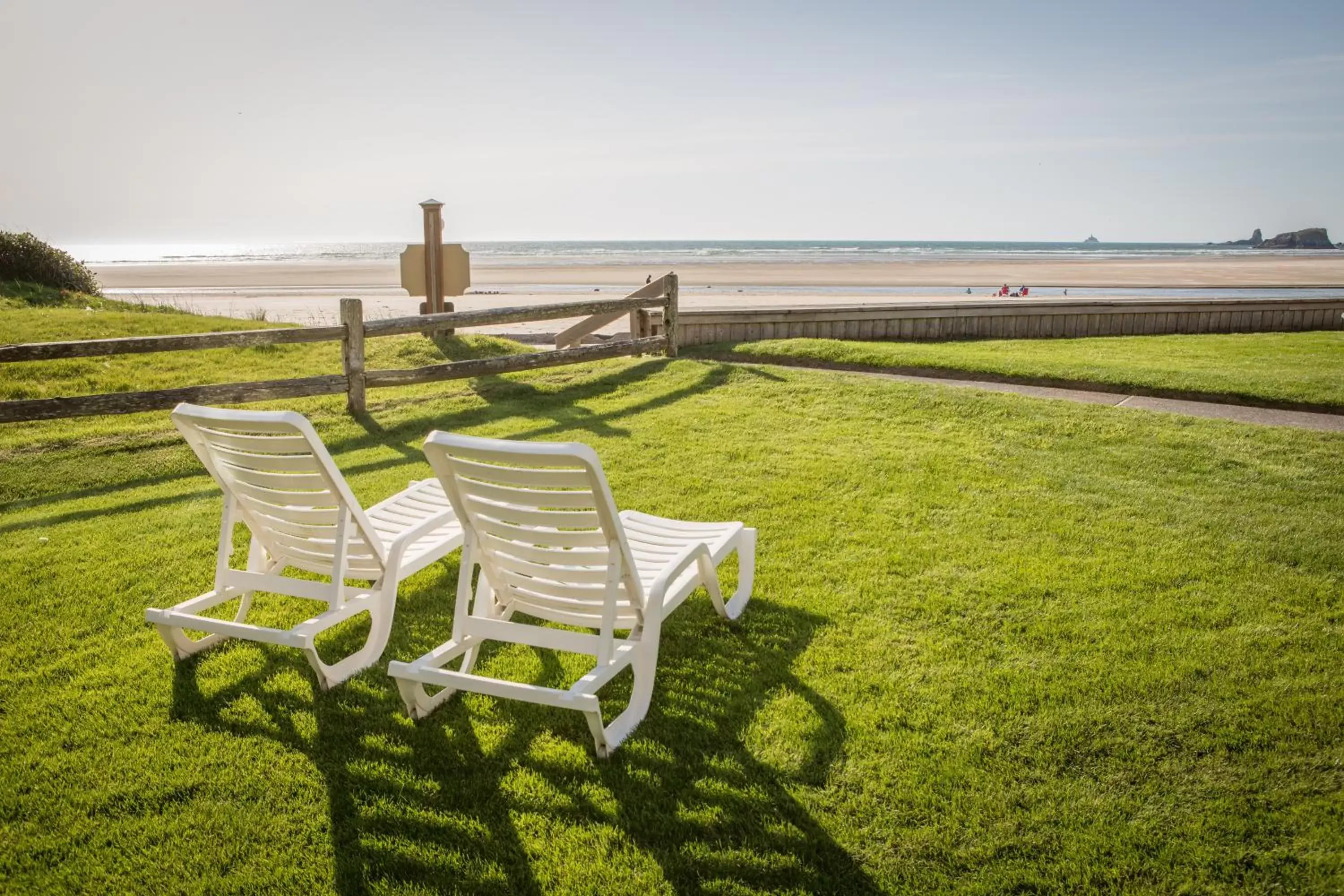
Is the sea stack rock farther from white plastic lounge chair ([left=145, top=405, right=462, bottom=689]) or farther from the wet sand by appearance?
white plastic lounge chair ([left=145, top=405, right=462, bottom=689])

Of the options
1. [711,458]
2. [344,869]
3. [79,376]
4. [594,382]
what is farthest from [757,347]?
[344,869]

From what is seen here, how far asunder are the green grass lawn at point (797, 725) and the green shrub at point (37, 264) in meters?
15.8

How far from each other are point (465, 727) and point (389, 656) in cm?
79

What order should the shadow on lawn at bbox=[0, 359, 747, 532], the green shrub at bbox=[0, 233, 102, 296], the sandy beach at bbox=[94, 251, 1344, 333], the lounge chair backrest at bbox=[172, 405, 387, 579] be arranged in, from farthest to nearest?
the sandy beach at bbox=[94, 251, 1344, 333]
the green shrub at bbox=[0, 233, 102, 296]
the shadow on lawn at bbox=[0, 359, 747, 532]
the lounge chair backrest at bbox=[172, 405, 387, 579]

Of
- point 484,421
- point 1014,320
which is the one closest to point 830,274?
point 1014,320

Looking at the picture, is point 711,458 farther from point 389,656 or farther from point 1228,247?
point 1228,247

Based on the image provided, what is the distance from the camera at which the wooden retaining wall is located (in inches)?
532

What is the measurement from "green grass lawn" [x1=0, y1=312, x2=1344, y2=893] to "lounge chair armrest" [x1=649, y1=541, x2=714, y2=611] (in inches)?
19.0

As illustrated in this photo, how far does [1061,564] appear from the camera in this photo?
5.16 meters

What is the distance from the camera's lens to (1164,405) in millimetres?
9188

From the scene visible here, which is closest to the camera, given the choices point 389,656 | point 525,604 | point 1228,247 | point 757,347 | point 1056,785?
point 1056,785

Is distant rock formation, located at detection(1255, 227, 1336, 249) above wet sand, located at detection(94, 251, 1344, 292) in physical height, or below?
above

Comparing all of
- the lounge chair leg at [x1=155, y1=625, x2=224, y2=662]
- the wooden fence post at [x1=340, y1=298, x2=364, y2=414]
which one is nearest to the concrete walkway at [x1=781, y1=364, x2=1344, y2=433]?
the wooden fence post at [x1=340, y1=298, x2=364, y2=414]

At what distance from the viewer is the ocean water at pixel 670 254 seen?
7019 cm
